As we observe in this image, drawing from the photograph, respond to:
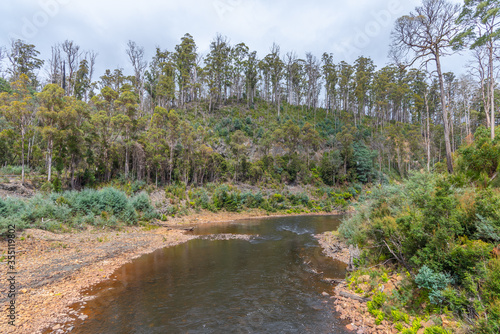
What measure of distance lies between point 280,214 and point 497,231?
1180 inches

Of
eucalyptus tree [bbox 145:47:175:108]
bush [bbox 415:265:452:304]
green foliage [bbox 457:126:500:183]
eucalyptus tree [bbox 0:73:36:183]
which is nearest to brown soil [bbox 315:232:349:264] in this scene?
bush [bbox 415:265:452:304]

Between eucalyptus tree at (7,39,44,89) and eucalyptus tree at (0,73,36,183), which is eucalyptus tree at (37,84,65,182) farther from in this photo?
eucalyptus tree at (7,39,44,89)

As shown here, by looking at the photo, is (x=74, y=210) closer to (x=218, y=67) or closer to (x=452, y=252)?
(x=452, y=252)

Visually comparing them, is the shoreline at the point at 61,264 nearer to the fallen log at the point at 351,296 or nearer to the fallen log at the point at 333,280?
the fallen log at the point at 351,296

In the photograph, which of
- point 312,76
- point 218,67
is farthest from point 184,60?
point 312,76

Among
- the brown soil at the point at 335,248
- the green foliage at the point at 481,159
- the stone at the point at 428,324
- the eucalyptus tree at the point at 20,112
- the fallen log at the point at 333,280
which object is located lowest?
the brown soil at the point at 335,248

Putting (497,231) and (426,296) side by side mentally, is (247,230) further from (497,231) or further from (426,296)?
(497,231)

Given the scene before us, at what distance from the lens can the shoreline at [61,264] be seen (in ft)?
22.3

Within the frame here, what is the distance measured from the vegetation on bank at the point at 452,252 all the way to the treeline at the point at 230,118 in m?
7.43

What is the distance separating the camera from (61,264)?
1073 cm

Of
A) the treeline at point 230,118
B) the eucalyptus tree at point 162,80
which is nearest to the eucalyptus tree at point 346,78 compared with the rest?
the treeline at point 230,118

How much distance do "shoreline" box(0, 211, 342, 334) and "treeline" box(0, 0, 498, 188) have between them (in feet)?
38.1

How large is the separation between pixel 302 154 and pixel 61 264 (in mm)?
44126

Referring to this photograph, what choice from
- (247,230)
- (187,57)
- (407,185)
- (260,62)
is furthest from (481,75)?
(187,57)
